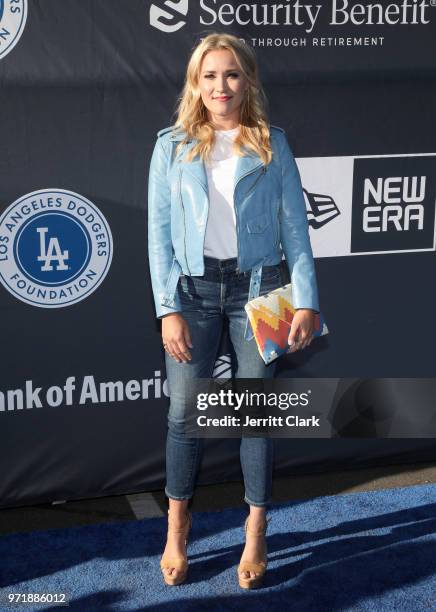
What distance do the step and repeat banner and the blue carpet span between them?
1.26ft

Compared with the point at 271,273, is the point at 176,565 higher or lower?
lower

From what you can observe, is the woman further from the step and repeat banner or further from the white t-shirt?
the step and repeat banner

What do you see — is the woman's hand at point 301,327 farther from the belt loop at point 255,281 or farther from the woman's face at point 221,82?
the woman's face at point 221,82

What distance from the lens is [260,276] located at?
2.84 meters

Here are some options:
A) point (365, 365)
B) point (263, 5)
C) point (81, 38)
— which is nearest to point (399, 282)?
point (365, 365)

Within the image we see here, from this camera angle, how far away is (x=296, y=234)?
288 cm

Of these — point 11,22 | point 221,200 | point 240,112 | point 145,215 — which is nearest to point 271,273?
point 221,200

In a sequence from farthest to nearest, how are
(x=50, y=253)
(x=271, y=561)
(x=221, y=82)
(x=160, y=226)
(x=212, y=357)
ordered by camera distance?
(x=50, y=253) → (x=271, y=561) → (x=212, y=357) → (x=160, y=226) → (x=221, y=82)

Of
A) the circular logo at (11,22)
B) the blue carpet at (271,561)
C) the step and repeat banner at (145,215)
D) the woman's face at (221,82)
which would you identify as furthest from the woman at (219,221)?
the circular logo at (11,22)

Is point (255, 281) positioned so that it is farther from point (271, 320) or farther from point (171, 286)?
point (171, 286)

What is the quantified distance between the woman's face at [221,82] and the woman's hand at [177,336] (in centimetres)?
66

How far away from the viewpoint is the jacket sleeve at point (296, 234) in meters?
2.85

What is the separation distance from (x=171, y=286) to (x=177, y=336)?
159 millimetres

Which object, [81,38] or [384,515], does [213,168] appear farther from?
[384,515]
